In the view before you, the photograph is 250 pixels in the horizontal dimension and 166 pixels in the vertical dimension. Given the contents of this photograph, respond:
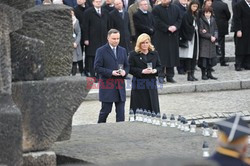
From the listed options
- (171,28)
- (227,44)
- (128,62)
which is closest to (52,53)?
(128,62)

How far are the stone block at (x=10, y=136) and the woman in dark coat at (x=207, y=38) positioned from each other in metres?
10.2

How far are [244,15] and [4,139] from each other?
12.2 m

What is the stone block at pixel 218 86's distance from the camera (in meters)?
18.7

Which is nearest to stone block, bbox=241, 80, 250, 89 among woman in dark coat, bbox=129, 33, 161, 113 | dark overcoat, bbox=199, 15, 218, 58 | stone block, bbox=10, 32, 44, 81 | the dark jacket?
Answer: dark overcoat, bbox=199, 15, 218, 58

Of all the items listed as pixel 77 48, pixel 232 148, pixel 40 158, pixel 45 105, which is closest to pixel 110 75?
pixel 45 105

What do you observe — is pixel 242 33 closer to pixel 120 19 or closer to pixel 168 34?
pixel 168 34

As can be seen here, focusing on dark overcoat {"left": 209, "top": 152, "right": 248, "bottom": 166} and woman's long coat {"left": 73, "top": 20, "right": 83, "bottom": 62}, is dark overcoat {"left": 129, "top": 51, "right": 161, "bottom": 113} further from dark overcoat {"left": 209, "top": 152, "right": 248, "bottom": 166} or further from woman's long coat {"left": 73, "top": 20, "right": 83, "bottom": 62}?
dark overcoat {"left": 209, "top": 152, "right": 248, "bottom": 166}

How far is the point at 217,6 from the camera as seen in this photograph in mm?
21391

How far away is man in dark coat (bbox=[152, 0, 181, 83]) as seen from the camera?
63.4ft

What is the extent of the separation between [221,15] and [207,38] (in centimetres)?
211

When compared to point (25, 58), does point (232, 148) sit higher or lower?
lower

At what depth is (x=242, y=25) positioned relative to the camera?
21000 mm

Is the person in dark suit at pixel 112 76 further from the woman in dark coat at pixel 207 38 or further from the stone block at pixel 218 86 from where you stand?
the woman in dark coat at pixel 207 38

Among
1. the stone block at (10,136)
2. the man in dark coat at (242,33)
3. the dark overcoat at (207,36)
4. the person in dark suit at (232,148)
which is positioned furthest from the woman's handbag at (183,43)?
the person in dark suit at (232,148)
